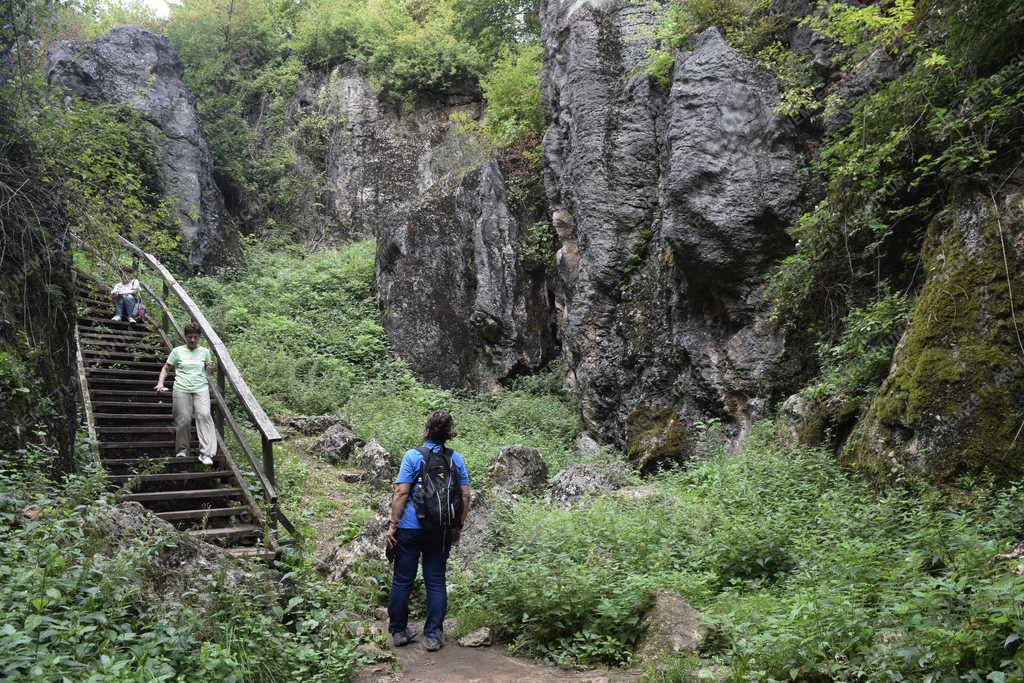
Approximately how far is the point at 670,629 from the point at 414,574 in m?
1.88

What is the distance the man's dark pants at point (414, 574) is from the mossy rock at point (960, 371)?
3.82 metres

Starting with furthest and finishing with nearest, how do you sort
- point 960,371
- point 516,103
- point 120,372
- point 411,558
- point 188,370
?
point 516,103 < point 120,372 < point 188,370 < point 960,371 < point 411,558

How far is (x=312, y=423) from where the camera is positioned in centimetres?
1193

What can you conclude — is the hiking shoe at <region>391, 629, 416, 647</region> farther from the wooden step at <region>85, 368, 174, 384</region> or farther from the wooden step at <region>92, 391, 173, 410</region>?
the wooden step at <region>85, 368, 174, 384</region>

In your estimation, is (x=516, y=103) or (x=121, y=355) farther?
(x=516, y=103)

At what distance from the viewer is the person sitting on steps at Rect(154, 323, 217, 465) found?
770 cm

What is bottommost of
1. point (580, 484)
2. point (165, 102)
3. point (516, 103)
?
point (580, 484)

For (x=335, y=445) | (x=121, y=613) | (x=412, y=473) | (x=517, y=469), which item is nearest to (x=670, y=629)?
(x=412, y=473)

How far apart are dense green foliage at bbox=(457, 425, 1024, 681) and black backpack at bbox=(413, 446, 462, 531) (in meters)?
0.69

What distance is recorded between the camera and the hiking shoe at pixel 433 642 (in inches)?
189

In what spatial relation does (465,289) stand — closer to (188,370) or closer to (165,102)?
(188,370)

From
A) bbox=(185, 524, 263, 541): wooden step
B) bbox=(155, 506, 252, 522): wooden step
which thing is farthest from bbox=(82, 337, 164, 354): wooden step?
bbox=(185, 524, 263, 541): wooden step

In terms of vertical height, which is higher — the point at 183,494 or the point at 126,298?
the point at 126,298

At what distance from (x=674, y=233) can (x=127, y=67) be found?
59.9 feet
